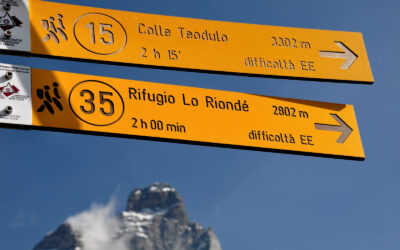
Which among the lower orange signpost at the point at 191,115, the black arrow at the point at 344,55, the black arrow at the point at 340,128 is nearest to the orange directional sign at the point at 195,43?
the black arrow at the point at 344,55

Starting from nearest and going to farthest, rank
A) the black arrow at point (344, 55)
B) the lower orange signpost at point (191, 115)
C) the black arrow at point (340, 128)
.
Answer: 1. the lower orange signpost at point (191, 115)
2. the black arrow at point (340, 128)
3. the black arrow at point (344, 55)

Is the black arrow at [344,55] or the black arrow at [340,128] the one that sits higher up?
the black arrow at [344,55]

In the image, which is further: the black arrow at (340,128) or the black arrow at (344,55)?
the black arrow at (344,55)

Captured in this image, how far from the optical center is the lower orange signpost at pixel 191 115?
33.5ft

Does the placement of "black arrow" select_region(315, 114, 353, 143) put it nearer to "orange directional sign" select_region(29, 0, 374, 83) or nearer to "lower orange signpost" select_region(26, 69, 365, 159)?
"lower orange signpost" select_region(26, 69, 365, 159)

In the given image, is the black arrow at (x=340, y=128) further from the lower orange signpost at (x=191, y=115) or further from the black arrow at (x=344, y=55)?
the black arrow at (x=344, y=55)

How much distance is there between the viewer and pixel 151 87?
10.9m

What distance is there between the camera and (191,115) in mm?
10820

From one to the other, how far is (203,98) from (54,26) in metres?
2.56

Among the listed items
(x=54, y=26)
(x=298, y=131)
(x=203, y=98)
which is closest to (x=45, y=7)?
(x=54, y=26)

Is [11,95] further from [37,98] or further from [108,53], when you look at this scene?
[108,53]

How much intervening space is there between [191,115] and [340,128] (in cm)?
258

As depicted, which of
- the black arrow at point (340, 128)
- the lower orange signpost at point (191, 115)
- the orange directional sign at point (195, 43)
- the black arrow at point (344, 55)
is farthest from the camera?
the black arrow at point (344, 55)

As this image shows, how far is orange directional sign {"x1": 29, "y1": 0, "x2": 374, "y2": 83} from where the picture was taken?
10898 mm
